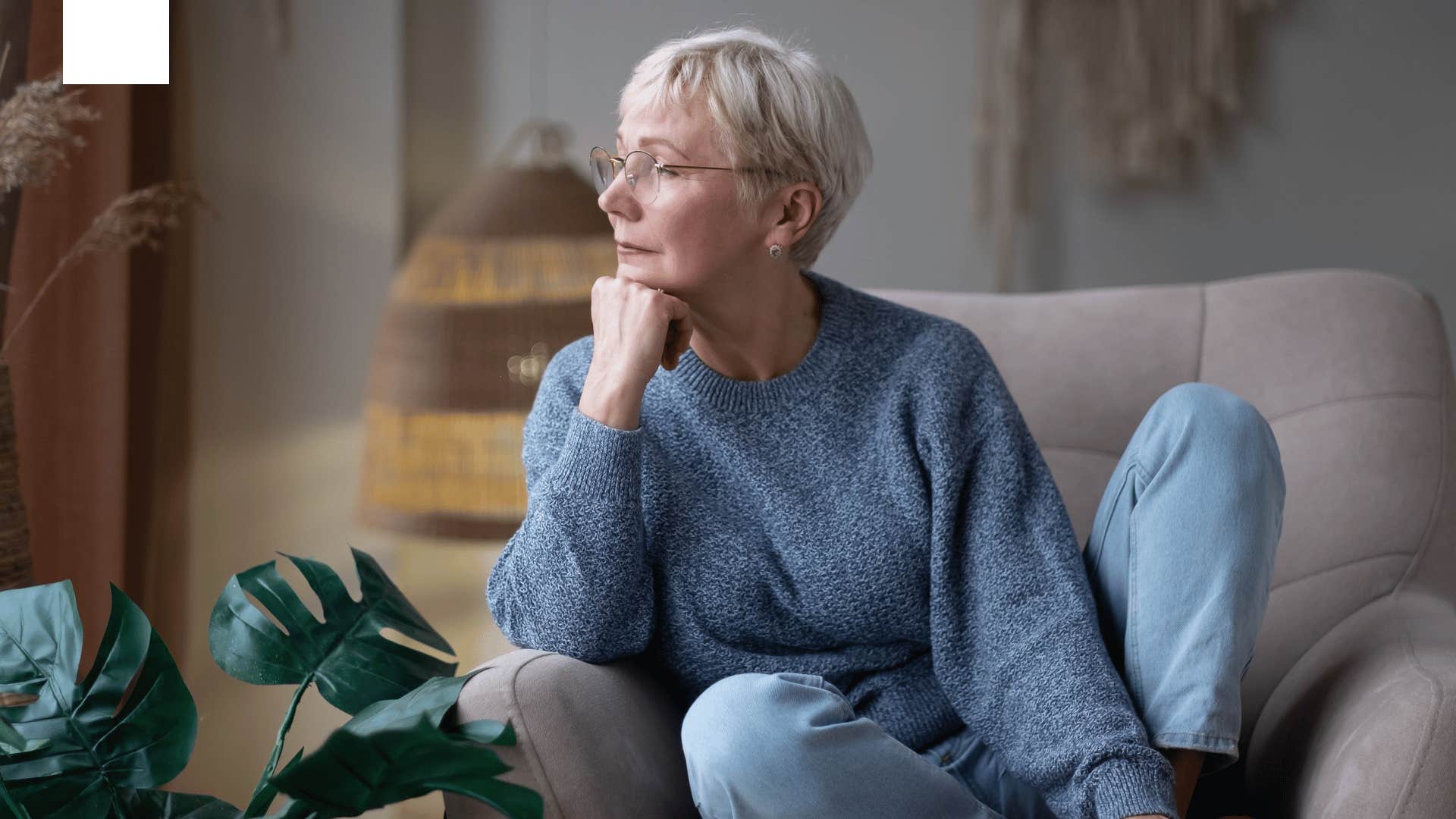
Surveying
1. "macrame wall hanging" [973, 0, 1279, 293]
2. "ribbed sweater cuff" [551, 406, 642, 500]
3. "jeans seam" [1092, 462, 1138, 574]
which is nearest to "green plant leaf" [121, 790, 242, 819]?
"ribbed sweater cuff" [551, 406, 642, 500]

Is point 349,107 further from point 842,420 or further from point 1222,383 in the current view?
point 1222,383

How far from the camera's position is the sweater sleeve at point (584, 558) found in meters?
1.16

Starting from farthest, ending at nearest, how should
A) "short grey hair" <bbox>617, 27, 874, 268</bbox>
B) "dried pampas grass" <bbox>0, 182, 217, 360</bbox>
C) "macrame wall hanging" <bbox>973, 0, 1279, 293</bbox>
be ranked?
"macrame wall hanging" <bbox>973, 0, 1279, 293</bbox>
"dried pampas grass" <bbox>0, 182, 217, 360</bbox>
"short grey hair" <bbox>617, 27, 874, 268</bbox>

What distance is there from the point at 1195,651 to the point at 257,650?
856mm

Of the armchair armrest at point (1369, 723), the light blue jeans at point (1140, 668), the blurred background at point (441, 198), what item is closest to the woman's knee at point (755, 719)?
the light blue jeans at point (1140, 668)

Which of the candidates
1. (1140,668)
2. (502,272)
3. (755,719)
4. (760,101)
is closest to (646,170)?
(760,101)

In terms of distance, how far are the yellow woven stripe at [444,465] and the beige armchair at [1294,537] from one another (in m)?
0.67

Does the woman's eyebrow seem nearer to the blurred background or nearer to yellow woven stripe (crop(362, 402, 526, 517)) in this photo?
yellow woven stripe (crop(362, 402, 526, 517))

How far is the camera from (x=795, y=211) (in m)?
1.30

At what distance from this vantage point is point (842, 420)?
1.30 meters

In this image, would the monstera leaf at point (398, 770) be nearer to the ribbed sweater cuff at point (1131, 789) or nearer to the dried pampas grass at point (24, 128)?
the ribbed sweater cuff at point (1131, 789)

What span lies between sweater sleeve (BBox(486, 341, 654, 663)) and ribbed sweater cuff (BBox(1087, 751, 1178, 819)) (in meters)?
0.44

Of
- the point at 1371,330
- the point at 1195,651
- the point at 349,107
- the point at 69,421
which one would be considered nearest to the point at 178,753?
the point at 1195,651

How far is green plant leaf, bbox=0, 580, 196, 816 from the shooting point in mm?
1071
